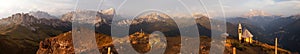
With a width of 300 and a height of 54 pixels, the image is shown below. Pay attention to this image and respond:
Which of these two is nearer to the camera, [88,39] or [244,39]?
[88,39]

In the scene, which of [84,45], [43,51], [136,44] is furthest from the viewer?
[43,51]

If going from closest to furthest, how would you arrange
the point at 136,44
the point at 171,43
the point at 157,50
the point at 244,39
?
1. the point at 157,50
2. the point at 136,44
3. the point at 171,43
4. the point at 244,39

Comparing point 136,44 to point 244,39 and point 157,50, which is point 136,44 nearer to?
point 157,50

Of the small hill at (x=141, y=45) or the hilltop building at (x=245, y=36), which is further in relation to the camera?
the hilltop building at (x=245, y=36)

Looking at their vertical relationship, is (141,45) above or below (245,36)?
above

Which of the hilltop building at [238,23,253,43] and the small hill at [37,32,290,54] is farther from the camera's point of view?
the hilltop building at [238,23,253,43]

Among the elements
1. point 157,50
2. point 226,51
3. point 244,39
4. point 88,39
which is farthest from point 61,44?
point 244,39

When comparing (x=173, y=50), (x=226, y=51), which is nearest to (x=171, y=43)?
(x=173, y=50)

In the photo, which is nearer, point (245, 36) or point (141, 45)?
point (141, 45)

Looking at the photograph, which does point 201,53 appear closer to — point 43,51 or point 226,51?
point 226,51
